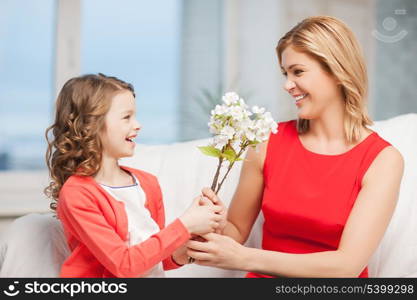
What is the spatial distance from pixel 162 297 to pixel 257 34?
10.2 ft

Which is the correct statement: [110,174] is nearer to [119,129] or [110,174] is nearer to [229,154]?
[119,129]

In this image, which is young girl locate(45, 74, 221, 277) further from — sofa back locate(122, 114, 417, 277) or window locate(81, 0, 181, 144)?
window locate(81, 0, 181, 144)

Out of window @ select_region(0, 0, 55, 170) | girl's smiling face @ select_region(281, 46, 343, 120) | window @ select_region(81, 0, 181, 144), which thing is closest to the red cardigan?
girl's smiling face @ select_region(281, 46, 343, 120)

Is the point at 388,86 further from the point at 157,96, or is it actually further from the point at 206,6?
the point at 157,96

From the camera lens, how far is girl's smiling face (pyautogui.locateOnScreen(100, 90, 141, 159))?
1.48 m

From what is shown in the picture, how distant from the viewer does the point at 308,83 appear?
160 cm

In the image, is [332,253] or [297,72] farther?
[297,72]

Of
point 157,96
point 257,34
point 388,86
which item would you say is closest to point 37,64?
point 157,96

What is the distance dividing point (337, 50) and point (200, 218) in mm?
641

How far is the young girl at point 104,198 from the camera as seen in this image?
138 centimetres

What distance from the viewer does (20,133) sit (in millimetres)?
3389

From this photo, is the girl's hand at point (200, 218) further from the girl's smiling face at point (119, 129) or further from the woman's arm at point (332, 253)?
the girl's smiling face at point (119, 129)

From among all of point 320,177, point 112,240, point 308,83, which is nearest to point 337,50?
point 308,83

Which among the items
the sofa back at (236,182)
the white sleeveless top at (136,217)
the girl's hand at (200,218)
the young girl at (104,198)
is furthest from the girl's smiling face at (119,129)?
the sofa back at (236,182)
